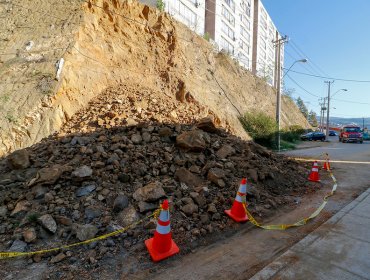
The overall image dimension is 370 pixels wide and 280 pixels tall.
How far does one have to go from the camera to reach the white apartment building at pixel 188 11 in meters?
23.4

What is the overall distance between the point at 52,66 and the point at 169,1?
704 inches

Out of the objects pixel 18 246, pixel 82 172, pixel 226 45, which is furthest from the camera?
pixel 226 45

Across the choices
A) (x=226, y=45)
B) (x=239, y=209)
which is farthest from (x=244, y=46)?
(x=239, y=209)

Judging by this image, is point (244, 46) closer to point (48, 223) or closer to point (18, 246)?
point (48, 223)

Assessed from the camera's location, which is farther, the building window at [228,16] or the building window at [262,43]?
the building window at [262,43]

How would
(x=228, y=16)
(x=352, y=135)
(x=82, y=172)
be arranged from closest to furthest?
(x=82, y=172)
(x=352, y=135)
(x=228, y=16)

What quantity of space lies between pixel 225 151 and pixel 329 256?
11.3 ft

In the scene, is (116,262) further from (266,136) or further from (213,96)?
(266,136)

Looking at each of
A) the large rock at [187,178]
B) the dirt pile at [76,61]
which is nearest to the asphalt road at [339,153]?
the dirt pile at [76,61]

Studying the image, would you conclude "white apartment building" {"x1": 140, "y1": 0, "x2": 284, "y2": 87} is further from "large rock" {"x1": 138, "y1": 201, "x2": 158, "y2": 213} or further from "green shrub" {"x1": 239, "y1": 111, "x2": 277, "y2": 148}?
"large rock" {"x1": 138, "y1": 201, "x2": 158, "y2": 213}

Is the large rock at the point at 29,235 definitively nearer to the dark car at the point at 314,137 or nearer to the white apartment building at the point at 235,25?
the white apartment building at the point at 235,25

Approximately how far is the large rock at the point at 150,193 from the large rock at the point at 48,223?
1.31 metres

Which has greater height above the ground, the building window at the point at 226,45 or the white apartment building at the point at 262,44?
the white apartment building at the point at 262,44

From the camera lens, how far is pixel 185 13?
25.5 m
